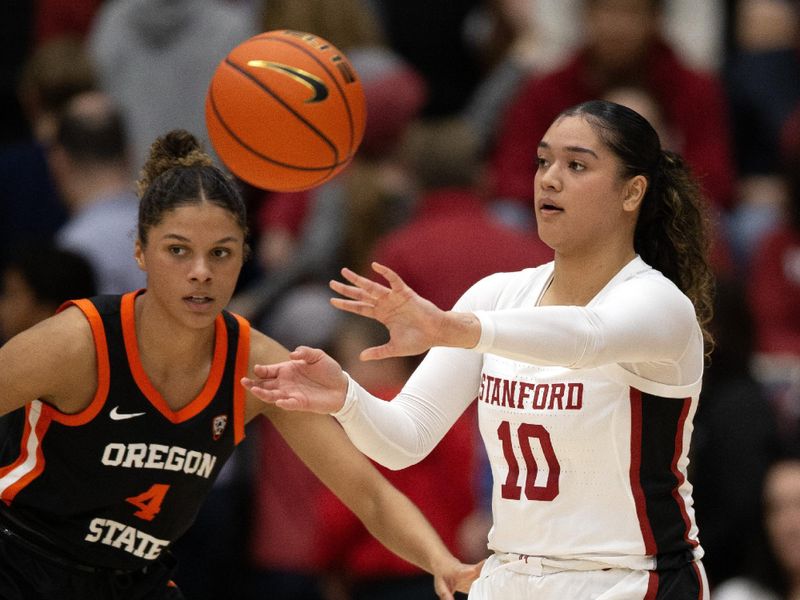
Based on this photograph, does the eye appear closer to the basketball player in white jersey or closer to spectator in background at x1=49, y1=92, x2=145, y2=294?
the basketball player in white jersey

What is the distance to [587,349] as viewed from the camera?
4.19 meters

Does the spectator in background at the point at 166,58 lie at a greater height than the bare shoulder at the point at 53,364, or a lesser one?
greater

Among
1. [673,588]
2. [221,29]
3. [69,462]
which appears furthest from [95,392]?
[221,29]

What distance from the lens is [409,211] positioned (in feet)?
26.2

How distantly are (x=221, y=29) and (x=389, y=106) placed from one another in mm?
1193

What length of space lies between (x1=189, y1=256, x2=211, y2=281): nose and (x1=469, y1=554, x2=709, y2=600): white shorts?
46.6 inches

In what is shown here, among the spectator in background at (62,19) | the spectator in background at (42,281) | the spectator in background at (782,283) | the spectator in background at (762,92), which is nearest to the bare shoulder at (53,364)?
the spectator in background at (42,281)

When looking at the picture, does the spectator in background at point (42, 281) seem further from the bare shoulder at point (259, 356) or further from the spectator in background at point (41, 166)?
the bare shoulder at point (259, 356)

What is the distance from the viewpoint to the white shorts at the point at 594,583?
446 cm

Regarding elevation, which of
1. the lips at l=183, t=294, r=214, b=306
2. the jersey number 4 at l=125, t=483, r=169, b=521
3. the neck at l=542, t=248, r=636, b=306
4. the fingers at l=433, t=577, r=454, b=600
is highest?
the neck at l=542, t=248, r=636, b=306

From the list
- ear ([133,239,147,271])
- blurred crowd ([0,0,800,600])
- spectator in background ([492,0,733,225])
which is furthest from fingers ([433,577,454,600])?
spectator in background ([492,0,733,225])

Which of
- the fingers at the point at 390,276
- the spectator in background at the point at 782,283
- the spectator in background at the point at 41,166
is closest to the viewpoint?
the fingers at the point at 390,276

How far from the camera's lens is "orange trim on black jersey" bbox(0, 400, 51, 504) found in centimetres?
480

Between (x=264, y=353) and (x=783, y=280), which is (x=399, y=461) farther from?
(x=783, y=280)
